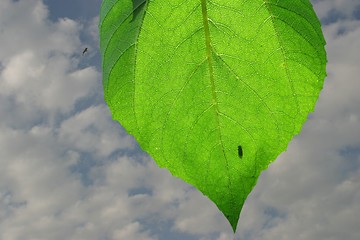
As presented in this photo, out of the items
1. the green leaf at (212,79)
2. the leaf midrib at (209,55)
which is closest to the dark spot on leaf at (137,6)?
the green leaf at (212,79)

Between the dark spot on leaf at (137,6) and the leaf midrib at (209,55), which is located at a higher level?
the dark spot on leaf at (137,6)

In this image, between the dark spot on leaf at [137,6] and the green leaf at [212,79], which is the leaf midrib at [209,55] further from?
the dark spot on leaf at [137,6]

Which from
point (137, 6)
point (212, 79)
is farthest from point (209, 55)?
point (137, 6)

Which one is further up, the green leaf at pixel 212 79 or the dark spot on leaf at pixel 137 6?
the dark spot on leaf at pixel 137 6

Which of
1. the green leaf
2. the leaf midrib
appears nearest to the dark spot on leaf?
the green leaf

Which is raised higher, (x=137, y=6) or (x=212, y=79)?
(x=137, y=6)

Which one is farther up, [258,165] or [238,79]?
[238,79]

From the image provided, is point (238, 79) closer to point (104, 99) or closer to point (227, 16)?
point (227, 16)

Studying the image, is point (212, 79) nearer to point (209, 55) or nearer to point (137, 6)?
point (209, 55)

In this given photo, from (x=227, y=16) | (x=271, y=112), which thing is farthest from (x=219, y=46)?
(x=271, y=112)
